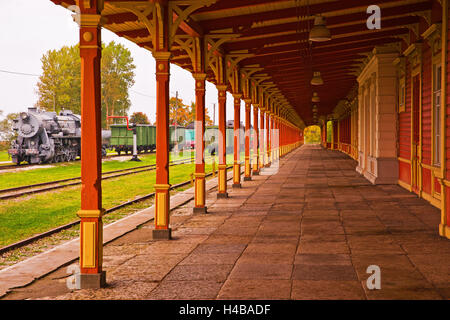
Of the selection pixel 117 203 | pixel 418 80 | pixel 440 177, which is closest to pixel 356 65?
pixel 418 80

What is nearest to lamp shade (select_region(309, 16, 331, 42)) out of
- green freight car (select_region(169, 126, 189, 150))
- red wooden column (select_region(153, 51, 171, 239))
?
red wooden column (select_region(153, 51, 171, 239))

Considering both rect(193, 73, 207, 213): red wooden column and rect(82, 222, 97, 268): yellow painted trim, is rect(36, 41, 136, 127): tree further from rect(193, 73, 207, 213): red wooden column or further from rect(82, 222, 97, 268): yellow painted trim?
rect(82, 222, 97, 268): yellow painted trim

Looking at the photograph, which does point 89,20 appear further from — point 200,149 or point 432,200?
point 432,200

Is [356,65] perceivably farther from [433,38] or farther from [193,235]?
[193,235]

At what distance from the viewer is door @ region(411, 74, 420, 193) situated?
1297cm

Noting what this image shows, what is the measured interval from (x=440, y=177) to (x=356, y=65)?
13200 millimetres

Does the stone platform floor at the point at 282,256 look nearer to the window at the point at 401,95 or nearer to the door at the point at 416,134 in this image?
the door at the point at 416,134

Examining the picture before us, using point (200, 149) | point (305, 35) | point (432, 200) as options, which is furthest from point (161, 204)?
point (305, 35)

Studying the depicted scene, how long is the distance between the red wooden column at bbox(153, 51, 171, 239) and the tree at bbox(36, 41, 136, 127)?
61203mm

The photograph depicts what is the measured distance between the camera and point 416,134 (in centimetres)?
1312

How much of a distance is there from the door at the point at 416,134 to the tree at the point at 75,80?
194ft

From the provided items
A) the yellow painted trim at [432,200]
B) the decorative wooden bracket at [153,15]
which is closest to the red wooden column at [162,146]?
the decorative wooden bracket at [153,15]

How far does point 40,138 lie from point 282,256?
2795 centimetres

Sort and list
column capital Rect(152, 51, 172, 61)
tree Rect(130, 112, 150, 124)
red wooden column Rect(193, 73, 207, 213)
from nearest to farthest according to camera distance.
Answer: column capital Rect(152, 51, 172, 61)
red wooden column Rect(193, 73, 207, 213)
tree Rect(130, 112, 150, 124)
